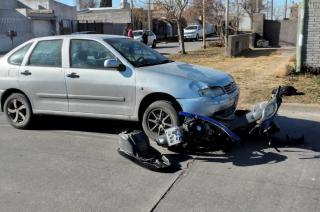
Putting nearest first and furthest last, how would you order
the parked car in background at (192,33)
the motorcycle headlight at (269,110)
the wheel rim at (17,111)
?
the motorcycle headlight at (269,110) < the wheel rim at (17,111) < the parked car in background at (192,33)

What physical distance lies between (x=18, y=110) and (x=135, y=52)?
91.1 inches

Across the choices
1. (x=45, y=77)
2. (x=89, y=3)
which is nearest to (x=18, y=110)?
(x=45, y=77)

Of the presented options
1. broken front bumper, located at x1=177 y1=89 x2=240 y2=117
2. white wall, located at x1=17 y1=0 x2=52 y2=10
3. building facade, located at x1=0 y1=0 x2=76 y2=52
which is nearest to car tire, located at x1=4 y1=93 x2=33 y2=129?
broken front bumper, located at x1=177 y1=89 x2=240 y2=117

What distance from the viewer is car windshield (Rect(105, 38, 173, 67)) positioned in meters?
7.17

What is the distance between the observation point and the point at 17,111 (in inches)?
314

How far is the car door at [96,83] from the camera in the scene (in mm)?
6895

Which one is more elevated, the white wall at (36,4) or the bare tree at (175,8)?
the white wall at (36,4)

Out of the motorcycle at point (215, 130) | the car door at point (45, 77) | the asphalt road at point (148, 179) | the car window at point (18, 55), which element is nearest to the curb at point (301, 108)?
the asphalt road at point (148, 179)

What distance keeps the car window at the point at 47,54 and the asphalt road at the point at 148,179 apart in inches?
49.0

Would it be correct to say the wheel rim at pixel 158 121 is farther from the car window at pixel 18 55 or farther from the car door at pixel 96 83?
the car window at pixel 18 55

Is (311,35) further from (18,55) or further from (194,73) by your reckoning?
(18,55)

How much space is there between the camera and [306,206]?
14.7 feet

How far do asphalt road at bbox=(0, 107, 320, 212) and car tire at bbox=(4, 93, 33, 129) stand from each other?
631mm

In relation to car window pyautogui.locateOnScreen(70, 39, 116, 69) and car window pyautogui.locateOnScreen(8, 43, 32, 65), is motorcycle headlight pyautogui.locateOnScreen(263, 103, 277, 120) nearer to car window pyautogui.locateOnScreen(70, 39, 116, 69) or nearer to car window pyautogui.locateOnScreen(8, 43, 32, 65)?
car window pyautogui.locateOnScreen(70, 39, 116, 69)
